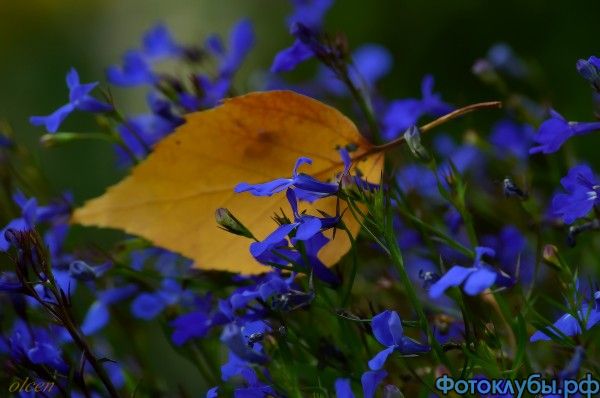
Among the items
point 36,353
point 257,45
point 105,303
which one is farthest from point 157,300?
point 257,45

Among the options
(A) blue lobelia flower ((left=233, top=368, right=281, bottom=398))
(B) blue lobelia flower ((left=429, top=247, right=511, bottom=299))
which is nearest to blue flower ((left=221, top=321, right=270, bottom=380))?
(A) blue lobelia flower ((left=233, top=368, right=281, bottom=398))

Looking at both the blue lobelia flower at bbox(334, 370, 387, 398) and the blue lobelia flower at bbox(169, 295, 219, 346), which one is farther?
the blue lobelia flower at bbox(169, 295, 219, 346)

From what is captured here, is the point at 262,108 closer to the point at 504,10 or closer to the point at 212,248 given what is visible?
the point at 212,248

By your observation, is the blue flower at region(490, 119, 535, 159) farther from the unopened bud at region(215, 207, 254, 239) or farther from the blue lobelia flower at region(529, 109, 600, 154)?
the unopened bud at region(215, 207, 254, 239)

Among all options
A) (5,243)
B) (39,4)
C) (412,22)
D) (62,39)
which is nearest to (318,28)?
(5,243)

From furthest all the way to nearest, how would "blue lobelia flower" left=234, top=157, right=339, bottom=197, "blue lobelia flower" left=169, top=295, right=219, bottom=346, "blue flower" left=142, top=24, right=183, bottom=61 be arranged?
"blue flower" left=142, top=24, right=183, bottom=61
"blue lobelia flower" left=169, top=295, right=219, bottom=346
"blue lobelia flower" left=234, top=157, right=339, bottom=197

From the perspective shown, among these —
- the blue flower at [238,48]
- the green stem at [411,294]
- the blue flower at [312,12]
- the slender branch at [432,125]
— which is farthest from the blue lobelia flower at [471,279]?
the blue flower at [238,48]
